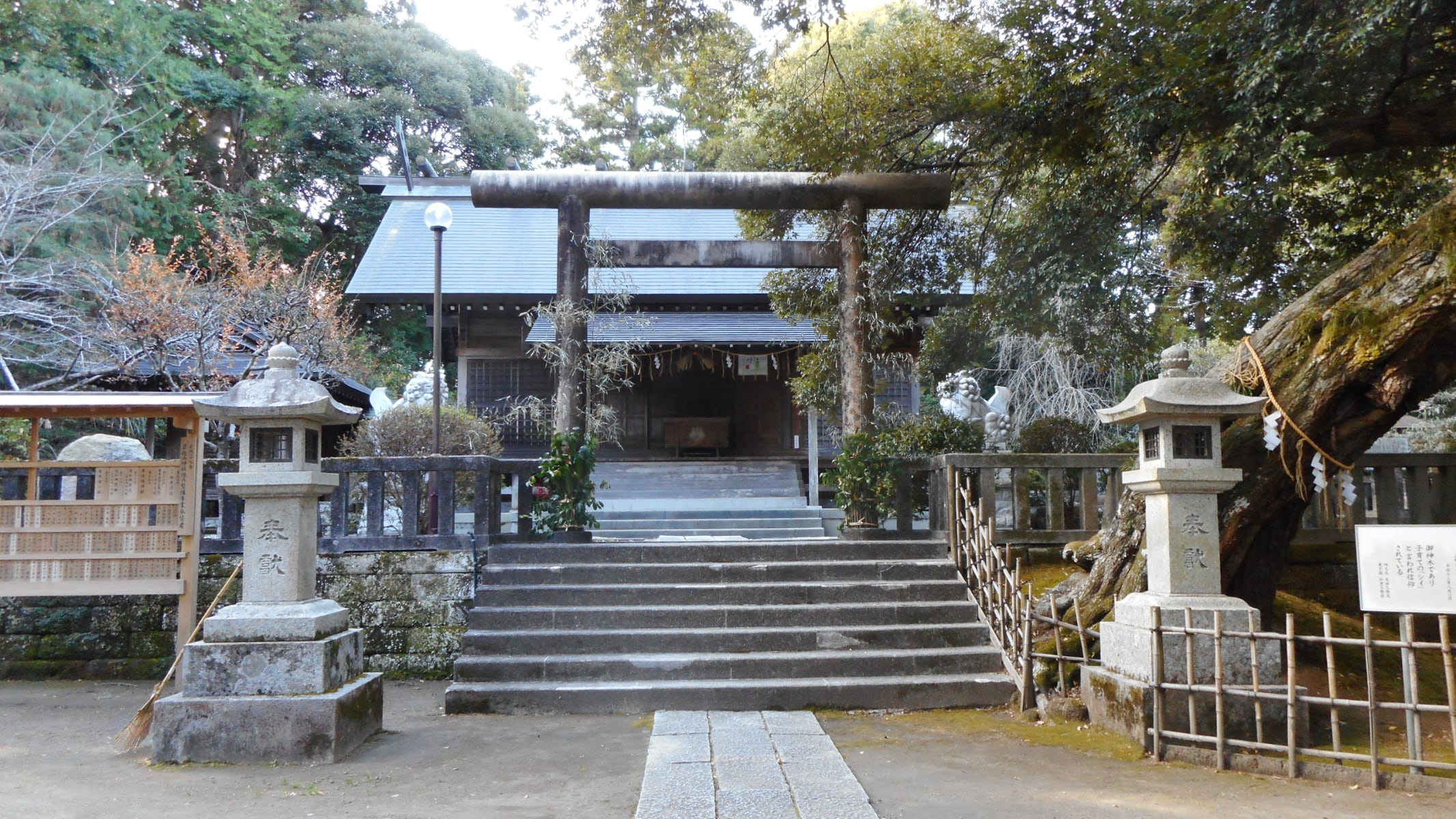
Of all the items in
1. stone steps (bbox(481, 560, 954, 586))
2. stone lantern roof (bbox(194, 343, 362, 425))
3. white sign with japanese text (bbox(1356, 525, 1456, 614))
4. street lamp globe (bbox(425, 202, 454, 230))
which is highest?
street lamp globe (bbox(425, 202, 454, 230))

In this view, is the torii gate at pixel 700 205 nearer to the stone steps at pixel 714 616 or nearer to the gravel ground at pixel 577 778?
the stone steps at pixel 714 616

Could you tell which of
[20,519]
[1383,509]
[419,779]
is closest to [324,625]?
[419,779]

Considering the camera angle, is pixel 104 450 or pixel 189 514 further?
pixel 104 450

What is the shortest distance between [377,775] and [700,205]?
6385mm

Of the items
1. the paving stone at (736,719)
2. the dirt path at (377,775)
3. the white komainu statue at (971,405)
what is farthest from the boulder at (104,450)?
the white komainu statue at (971,405)

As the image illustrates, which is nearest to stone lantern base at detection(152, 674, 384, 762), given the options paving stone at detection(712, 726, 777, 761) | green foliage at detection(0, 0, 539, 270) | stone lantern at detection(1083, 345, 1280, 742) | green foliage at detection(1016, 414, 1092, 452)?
paving stone at detection(712, 726, 777, 761)

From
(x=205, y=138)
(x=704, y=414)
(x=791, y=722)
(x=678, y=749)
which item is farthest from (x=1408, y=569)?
(x=205, y=138)

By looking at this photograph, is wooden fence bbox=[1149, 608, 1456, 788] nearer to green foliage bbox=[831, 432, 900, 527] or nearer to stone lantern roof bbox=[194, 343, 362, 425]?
green foliage bbox=[831, 432, 900, 527]

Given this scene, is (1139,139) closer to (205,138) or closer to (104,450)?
(104,450)

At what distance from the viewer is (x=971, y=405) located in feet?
41.9

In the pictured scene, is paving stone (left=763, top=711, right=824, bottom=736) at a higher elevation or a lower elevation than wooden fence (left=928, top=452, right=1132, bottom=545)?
lower

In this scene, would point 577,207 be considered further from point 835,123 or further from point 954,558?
point 954,558

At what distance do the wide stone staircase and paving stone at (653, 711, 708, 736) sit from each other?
169 inches

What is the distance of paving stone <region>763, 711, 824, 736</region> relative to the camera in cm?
593
